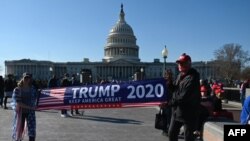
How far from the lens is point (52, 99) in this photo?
42.6 ft

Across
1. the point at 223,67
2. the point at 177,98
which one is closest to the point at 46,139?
the point at 177,98

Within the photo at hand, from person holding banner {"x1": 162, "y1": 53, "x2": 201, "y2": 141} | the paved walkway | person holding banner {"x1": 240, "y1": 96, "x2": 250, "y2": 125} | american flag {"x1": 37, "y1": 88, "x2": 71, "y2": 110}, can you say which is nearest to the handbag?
the paved walkway

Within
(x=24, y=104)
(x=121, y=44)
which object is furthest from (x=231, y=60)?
(x=24, y=104)

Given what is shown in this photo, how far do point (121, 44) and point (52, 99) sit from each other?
504ft

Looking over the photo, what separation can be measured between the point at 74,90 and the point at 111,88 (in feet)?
3.69

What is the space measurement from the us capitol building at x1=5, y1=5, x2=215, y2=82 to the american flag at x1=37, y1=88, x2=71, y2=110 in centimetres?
14960

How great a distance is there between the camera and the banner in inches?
462

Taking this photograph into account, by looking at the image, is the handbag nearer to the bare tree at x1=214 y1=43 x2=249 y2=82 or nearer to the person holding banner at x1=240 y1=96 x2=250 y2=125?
the person holding banner at x1=240 y1=96 x2=250 y2=125

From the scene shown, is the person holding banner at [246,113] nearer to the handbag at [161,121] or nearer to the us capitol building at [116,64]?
the handbag at [161,121]

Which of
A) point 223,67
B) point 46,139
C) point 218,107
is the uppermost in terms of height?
point 223,67

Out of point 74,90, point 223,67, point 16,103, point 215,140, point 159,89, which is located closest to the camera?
point 215,140

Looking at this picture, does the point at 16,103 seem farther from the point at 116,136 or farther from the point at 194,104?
the point at 194,104

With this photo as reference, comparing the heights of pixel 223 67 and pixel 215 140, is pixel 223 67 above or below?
above

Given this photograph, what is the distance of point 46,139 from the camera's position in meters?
12.0
